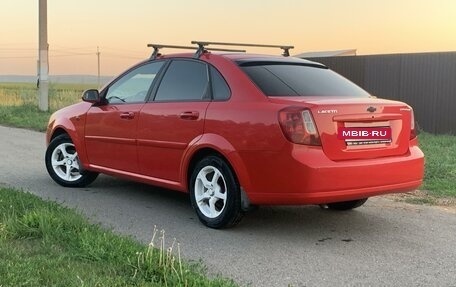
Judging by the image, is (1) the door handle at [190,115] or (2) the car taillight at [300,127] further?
(1) the door handle at [190,115]

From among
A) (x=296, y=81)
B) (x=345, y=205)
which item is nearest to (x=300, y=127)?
(x=296, y=81)

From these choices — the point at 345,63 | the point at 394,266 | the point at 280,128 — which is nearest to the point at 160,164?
the point at 280,128

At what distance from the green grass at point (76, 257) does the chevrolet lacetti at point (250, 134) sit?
855mm

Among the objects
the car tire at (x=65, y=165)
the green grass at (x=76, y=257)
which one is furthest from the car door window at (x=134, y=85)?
the green grass at (x=76, y=257)

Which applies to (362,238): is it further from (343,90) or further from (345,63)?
(345,63)

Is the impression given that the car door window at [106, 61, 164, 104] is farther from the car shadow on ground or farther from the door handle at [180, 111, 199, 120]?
the car shadow on ground

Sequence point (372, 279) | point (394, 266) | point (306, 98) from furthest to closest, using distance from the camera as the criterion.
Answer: point (306, 98)
point (394, 266)
point (372, 279)

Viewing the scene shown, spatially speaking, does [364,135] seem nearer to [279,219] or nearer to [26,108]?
[279,219]

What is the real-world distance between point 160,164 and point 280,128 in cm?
167

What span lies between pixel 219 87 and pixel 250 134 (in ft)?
2.51

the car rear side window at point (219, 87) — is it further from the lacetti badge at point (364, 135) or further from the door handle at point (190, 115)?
the lacetti badge at point (364, 135)

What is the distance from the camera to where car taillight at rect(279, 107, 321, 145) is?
4.80 metres

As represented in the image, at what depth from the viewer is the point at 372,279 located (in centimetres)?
414

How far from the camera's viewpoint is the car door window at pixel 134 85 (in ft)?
21.1
